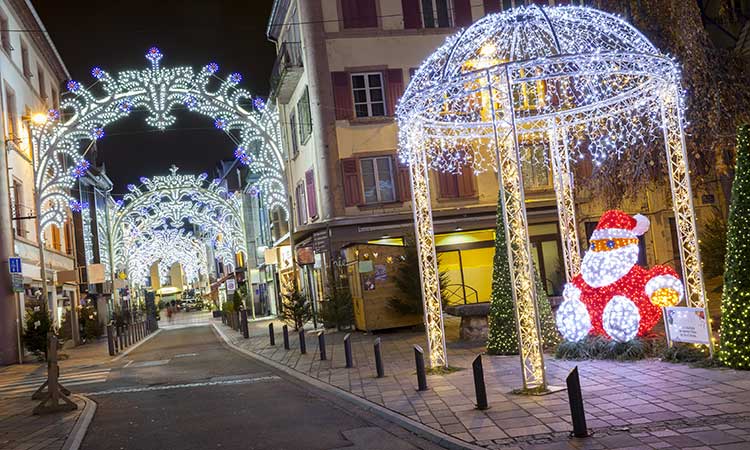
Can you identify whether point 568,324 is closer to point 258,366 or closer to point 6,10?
point 258,366

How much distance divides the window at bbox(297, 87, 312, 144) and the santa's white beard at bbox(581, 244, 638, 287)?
17.8 metres

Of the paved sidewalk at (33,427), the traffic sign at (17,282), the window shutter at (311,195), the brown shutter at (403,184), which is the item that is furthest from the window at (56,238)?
the paved sidewalk at (33,427)

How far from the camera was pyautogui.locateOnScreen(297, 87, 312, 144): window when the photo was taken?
29.3 metres

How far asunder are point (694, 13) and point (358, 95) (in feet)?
53.9

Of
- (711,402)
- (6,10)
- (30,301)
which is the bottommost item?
(711,402)

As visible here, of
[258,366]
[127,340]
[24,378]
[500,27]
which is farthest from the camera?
[127,340]

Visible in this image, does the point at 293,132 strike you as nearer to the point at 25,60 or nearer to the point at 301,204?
the point at 301,204

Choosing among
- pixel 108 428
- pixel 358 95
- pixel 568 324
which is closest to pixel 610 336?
pixel 568 324

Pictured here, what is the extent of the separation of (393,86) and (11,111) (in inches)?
550

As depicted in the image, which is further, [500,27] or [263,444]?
[500,27]

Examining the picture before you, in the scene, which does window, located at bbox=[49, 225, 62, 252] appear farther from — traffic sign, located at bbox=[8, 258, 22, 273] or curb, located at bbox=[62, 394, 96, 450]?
curb, located at bbox=[62, 394, 96, 450]

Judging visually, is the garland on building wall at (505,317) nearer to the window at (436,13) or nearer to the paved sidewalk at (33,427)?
the paved sidewalk at (33,427)

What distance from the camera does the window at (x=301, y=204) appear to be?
108 feet

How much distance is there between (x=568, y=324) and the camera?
1293cm
